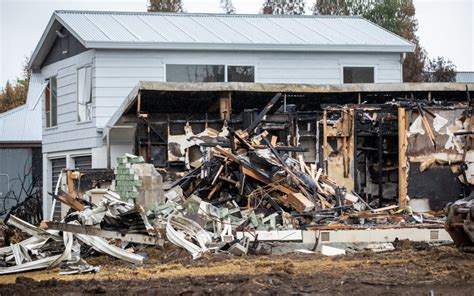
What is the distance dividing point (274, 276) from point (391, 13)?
44269 millimetres

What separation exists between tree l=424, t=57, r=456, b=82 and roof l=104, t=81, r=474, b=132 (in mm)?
27509

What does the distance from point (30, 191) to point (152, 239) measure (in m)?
20.2

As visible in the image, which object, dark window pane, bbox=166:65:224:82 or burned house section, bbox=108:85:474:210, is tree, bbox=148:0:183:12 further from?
burned house section, bbox=108:85:474:210

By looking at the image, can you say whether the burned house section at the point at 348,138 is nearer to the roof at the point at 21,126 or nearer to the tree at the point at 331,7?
the roof at the point at 21,126

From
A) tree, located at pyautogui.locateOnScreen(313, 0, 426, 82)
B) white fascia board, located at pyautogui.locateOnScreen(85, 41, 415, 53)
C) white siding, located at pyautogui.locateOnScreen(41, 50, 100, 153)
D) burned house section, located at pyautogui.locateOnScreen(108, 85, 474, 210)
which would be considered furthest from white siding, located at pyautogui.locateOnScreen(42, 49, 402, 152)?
tree, located at pyautogui.locateOnScreen(313, 0, 426, 82)

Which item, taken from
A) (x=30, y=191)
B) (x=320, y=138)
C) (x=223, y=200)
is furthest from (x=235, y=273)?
(x=30, y=191)

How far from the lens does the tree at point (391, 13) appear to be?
2199 inches

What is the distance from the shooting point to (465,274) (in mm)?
13766

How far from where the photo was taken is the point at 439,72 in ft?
178

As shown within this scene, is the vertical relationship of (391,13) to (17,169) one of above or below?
above

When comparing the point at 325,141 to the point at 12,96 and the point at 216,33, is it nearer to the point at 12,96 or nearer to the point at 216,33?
the point at 216,33

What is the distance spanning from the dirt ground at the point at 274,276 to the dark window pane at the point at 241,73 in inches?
505

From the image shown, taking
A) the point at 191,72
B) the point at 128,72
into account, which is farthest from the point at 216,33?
the point at 128,72

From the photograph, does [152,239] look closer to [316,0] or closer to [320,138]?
[320,138]
